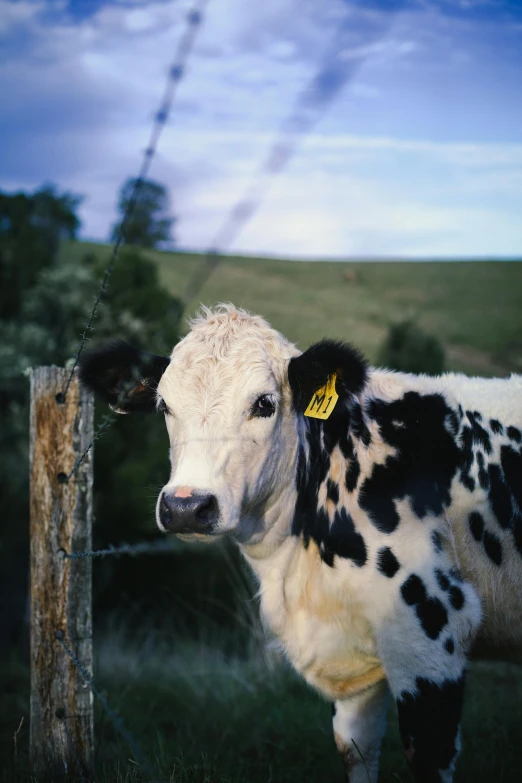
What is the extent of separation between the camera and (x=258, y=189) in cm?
166

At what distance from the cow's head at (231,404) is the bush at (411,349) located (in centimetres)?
2523

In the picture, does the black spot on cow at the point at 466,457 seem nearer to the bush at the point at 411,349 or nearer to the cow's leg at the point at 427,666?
the cow's leg at the point at 427,666

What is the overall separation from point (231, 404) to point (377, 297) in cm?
4778

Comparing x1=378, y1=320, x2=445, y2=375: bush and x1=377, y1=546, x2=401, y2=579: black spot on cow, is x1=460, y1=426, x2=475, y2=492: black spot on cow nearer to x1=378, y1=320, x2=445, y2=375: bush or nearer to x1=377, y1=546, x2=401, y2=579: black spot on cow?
x1=377, y1=546, x2=401, y2=579: black spot on cow

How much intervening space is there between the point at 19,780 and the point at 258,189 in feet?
10.9

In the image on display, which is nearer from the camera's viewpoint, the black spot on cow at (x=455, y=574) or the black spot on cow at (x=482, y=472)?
the black spot on cow at (x=455, y=574)

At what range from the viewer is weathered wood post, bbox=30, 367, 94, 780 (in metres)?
3.57

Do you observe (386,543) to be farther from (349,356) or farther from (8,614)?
(8,614)

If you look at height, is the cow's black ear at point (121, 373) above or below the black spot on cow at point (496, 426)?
above

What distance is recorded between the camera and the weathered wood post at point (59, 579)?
357cm

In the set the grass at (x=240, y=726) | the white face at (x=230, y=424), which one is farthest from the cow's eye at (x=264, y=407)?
the grass at (x=240, y=726)

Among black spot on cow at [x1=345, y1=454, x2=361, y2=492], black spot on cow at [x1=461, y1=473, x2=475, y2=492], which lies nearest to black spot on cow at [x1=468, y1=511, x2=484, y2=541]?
black spot on cow at [x1=461, y1=473, x2=475, y2=492]

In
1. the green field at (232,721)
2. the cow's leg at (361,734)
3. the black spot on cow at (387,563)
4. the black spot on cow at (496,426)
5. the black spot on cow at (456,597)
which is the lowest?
the green field at (232,721)

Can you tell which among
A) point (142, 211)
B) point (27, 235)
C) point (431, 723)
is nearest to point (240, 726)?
point (431, 723)
